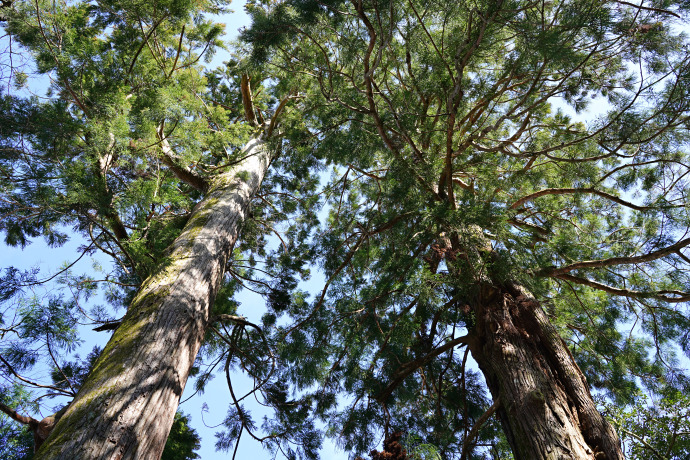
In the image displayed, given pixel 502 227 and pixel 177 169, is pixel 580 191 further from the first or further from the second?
pixel 177 169

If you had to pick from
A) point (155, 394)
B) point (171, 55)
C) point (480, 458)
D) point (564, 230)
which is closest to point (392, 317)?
point (480, 458)

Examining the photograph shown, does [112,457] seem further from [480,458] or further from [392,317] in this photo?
[480,458]

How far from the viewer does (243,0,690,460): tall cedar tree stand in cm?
274

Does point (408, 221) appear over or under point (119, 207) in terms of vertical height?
over

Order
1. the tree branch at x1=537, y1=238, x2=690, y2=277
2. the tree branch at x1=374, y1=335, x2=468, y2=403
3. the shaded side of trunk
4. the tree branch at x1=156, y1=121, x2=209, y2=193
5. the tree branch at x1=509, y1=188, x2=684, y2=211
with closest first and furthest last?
the shaded side of trunk
the tree branch at x1=537, y1=238, x2=690, y2=277
the tree branch at x1=374, y1=335, x2=468, y2=403
the tree branch at x1=509, y1=188, x2=684, y2=211
the tree branch at x1=156, y1=121, x2=209, y2=193

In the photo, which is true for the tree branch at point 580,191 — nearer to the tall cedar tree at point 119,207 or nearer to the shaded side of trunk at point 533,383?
the shaded side of trunk at point 533,383

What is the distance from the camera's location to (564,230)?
4363 millimetres

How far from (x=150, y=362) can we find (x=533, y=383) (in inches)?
90.7

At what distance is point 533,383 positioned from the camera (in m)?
2.56

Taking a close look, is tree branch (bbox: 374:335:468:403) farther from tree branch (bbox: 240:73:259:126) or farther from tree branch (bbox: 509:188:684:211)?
tree branch (bbox: 240:73:259:126)

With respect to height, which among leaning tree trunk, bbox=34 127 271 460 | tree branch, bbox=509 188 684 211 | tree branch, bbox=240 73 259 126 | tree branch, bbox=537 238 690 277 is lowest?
leaning tree trunk, bbox=34 127 271 460

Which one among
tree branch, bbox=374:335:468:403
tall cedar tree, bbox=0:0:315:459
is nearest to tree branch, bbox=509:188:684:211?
tree branch, bbox=374:335:468:403

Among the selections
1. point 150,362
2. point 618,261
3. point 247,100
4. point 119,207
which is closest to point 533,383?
point 618,261

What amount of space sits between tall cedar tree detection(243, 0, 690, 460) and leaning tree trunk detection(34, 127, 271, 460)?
153 centimetres
